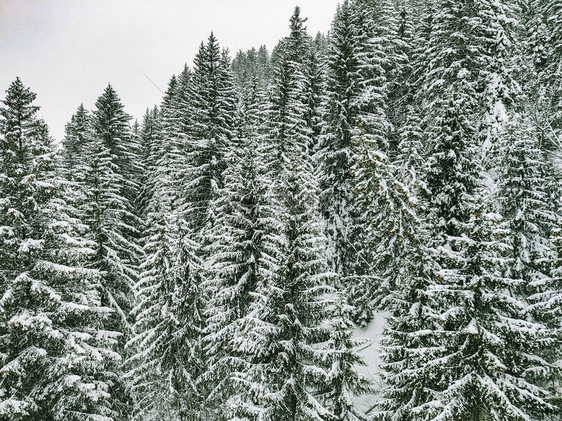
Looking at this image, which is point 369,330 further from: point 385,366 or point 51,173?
point 51,173

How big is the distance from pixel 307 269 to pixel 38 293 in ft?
32.9

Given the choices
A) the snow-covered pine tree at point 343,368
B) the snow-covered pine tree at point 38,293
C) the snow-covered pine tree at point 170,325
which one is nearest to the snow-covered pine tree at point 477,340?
the snow-covered pine tree at point 343,368

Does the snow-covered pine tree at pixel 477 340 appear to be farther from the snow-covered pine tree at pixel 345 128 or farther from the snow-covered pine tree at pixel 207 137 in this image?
the snow-covered pine tree at pixel 207 137

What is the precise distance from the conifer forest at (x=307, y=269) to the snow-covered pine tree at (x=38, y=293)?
8 centimetres

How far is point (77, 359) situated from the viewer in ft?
41.3

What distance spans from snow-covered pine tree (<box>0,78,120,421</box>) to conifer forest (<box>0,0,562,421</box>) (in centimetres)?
8

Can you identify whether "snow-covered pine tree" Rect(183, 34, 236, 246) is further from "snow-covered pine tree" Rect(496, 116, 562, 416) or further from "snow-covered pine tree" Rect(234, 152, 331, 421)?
"snow-covered pine tree" Rect(496, 116, 562, 416)

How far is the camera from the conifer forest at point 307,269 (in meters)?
10.0

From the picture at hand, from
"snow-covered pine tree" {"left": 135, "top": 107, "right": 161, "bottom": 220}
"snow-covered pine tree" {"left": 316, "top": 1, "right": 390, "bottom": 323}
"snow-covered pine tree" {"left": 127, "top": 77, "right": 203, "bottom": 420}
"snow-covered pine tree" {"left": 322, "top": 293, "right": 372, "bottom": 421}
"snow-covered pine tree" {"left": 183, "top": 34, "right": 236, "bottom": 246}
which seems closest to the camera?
"snow-covered pine tree" {"left": 322, "top": 293, "right": 372, "bottom": 421}

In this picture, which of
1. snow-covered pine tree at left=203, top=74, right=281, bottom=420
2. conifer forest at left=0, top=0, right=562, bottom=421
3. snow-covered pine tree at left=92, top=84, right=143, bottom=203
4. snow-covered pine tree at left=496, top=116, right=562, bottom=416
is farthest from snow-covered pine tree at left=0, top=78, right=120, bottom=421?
snow-covered pine tree at left=496, top=116, right=562, bottom=416

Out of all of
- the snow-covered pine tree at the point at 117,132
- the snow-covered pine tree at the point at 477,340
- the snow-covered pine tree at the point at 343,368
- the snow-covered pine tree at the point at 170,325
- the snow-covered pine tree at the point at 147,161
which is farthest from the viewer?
the snow-covered pine tree at the point at 147,161

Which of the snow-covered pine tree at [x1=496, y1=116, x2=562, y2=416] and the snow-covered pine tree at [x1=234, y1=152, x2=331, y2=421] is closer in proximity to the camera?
the snow-covered pine tree at [x1=234, y1=152, x2=331, y2=421]

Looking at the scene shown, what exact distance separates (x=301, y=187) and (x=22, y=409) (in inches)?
484

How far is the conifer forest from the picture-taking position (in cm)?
1005
